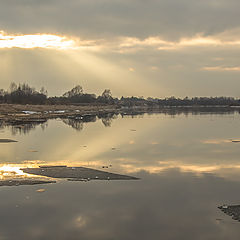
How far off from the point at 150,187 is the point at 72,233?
21.8 ft

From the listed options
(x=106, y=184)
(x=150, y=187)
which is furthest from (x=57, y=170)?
(x=150, y=187)

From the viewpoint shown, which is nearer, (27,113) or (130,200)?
(130,200)

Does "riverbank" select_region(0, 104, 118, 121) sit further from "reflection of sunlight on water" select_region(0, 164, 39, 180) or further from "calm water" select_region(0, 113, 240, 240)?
"calm water" select_region(0, 113, 240, 240)

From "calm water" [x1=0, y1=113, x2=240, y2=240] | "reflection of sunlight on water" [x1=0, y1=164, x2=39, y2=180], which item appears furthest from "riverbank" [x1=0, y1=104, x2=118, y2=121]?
"calm water" [x1=0, y1=113, x2=240, y2=240]

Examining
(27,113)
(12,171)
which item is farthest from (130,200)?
(27,113)

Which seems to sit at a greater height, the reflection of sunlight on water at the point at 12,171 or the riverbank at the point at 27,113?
the riverbank at the point at 27,113

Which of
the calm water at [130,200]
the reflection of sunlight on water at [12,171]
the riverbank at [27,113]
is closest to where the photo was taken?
the calm water at [130,200]

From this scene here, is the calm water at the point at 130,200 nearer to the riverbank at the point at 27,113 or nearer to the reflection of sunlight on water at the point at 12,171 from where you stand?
the reflection of sunlight on water at the point at 12,171

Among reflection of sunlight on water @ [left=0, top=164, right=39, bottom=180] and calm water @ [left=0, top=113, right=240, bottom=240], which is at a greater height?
reflection of sunlight on water @ [left=0, top=164, right=39, bottom=180]

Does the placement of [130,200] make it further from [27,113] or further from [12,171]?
[27,113]

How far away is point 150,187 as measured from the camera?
682 inches

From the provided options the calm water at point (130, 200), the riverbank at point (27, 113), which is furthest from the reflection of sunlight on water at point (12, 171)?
the riverbank at point (27, 113)

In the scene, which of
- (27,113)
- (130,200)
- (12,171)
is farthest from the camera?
(27,113)

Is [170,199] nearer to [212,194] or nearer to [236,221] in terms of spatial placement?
[212,194]
